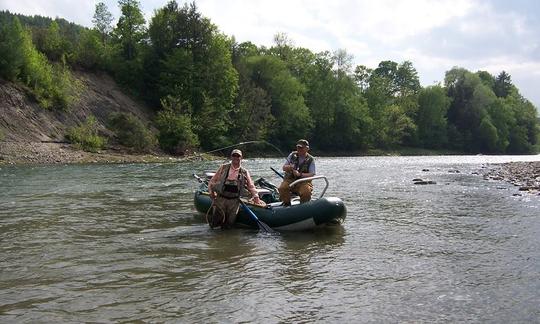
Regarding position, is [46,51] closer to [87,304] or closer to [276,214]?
[276,214]

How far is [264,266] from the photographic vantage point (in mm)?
7898

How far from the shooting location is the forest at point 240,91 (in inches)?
1652

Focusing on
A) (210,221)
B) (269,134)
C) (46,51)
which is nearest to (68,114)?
(46,51)

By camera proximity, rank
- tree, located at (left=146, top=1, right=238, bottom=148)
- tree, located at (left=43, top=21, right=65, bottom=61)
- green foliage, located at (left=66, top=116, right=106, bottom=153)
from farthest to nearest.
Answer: tree, located at (left=146, top=1, right=238, bottom=148) < tree, located at (left=43, top=21, right=65, bottom=61) < green foliage, located at (left=66, top=116, right=106, bottom=153)

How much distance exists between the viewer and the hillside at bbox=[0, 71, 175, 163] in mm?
30938

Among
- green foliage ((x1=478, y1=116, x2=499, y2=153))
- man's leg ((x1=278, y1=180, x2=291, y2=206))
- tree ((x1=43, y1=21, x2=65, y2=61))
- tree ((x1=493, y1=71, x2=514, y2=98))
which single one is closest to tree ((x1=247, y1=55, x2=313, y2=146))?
tree ((x1=43, y1=21, x2=65, y2=61))

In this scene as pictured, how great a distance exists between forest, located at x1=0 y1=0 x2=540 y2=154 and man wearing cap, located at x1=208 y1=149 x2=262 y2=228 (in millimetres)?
29348

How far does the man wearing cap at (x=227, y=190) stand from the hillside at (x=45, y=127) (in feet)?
74.8

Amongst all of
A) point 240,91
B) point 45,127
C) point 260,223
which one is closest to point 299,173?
point 260,223

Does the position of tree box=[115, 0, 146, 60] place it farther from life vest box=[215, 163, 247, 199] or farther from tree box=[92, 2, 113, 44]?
life vest box=[215, 163, 247, 199]

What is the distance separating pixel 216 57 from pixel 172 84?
6127 millimetres

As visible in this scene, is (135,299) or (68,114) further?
(68,114)

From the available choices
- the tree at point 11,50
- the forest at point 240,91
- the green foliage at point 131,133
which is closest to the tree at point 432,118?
the forest at point 240,91

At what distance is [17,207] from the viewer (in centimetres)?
1353
